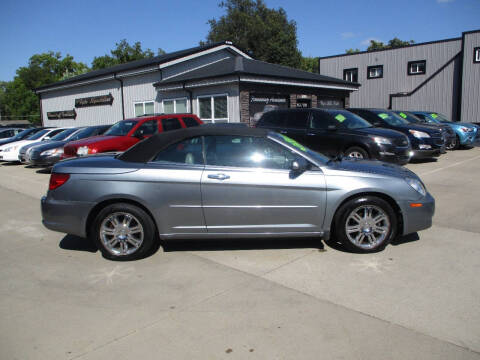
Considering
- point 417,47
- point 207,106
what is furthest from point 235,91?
point 417,47

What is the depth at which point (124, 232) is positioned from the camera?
184 inches

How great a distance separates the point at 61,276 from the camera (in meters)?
4.36

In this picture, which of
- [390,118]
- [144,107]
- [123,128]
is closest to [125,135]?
[123,128]

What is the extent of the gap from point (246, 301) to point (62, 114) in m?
28.6

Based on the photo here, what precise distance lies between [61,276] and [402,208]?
395cm

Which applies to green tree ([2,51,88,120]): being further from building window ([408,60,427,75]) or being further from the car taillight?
the car taillight

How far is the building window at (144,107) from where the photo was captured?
69.7ft

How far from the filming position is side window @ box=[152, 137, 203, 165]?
4664mm

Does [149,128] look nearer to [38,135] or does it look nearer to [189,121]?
[189,121]

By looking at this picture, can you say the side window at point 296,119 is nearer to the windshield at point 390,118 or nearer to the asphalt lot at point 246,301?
the windshield at point 390,118

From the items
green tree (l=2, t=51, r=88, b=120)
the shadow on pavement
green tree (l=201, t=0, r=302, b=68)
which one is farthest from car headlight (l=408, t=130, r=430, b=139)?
green tree (l=2, t=51, r=88, b=120)

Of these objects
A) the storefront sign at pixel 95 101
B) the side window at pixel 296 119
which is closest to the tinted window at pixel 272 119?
the side window at pixel 296 119

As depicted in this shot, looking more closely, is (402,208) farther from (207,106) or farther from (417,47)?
(417,47)

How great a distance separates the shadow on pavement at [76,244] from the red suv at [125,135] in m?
5.04
